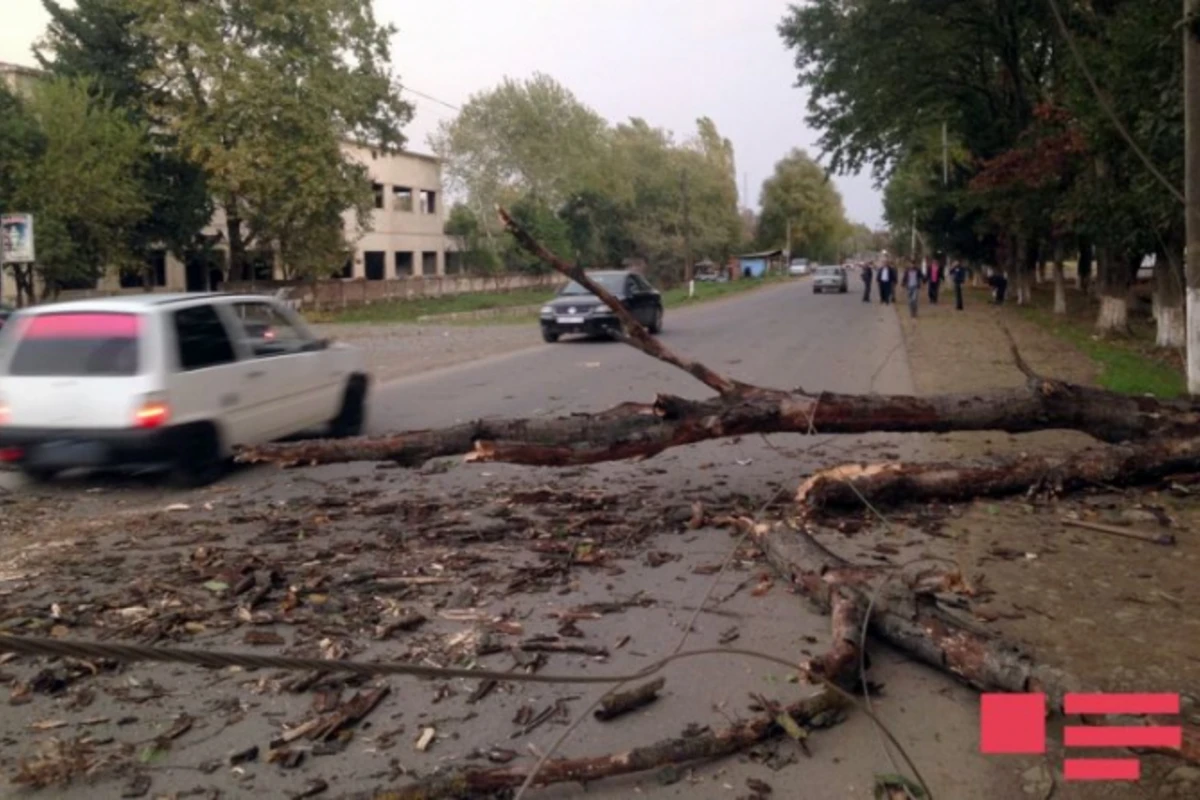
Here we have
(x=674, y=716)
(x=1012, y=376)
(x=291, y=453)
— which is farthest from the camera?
(x=1012, y=376)

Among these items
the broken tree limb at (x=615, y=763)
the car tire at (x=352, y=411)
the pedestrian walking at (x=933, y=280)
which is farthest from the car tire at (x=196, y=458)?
the pedestrian walking at (x=933, y=280)

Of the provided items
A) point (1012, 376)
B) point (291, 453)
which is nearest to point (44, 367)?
point (291, 453)

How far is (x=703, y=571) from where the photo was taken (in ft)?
22.7

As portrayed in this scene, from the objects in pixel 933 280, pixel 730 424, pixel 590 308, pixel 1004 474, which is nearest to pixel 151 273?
pixel 590 308

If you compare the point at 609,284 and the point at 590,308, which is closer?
the point at 590,308

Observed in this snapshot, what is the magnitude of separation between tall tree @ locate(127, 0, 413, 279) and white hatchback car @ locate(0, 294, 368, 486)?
1275 inches

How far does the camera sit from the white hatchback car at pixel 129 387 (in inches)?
350

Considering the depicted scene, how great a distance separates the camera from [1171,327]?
23.0m

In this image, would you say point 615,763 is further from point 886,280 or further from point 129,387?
point 886,280

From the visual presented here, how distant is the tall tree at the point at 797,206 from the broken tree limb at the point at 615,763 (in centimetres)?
11169

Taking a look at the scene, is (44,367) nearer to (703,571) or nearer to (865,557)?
(703,571)

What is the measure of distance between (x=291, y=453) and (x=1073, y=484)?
5.98m

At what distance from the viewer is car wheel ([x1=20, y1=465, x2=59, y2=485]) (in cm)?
912

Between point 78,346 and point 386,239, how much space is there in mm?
56142
